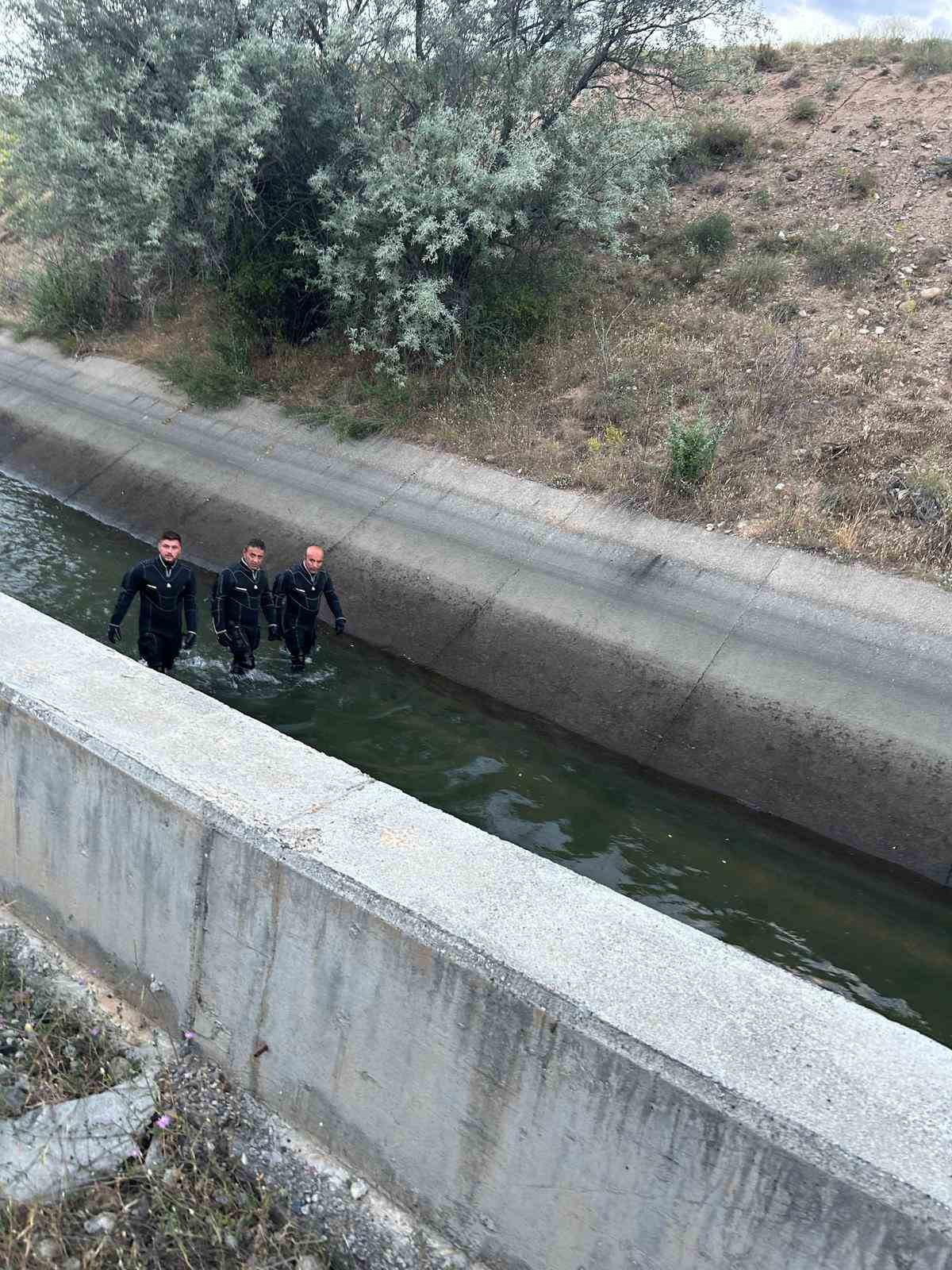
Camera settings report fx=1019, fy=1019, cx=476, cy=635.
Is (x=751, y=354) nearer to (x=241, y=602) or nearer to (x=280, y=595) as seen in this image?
(x=280, y=595)

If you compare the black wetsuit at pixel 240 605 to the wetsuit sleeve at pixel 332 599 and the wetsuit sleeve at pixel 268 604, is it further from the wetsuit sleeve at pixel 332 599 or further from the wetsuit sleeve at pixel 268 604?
the wetsuit sleeve at pixel 332 599

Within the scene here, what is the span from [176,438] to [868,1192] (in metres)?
16.9

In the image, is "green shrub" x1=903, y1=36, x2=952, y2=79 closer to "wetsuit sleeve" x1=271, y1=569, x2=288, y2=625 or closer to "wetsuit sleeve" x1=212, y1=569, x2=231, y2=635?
"wetsuit sleeve" x1=271, y1=569, x2=288, y2=625

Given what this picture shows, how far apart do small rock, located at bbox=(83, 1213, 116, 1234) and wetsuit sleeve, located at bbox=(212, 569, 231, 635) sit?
24.9ft

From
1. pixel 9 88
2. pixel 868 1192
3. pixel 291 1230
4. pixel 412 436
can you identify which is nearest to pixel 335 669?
pixel 412 436

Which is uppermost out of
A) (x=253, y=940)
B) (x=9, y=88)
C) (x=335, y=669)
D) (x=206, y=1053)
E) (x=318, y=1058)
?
(x=9, y=88)

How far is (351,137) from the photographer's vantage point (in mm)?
17203

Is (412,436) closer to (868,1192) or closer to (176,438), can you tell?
(176,438)

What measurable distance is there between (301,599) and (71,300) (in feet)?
46.9

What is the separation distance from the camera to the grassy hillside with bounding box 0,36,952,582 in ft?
44.8

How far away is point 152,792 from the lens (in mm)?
4859

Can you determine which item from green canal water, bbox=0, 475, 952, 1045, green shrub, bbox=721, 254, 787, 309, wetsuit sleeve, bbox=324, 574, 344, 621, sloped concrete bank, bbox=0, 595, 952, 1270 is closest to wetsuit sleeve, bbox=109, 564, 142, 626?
green canal water, bbox=0, 475, 952, 1045

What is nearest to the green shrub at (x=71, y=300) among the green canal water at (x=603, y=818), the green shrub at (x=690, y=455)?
the green canal water at (x=603, y=818)

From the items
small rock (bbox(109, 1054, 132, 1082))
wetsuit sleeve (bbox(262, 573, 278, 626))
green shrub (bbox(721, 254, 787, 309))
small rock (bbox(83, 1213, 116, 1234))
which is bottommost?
wetsuit sleeve (bbox(262, 573, 278, 626))
